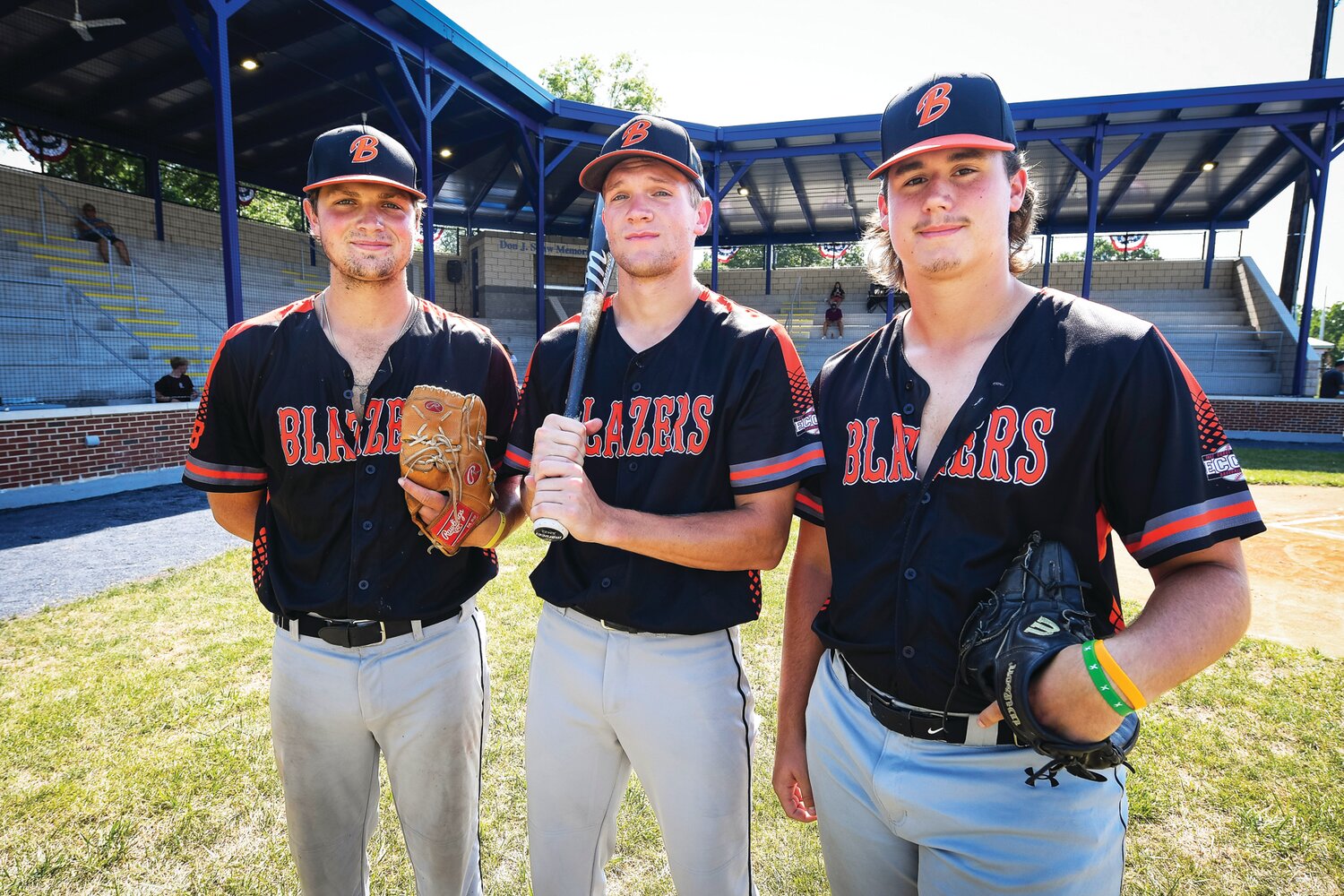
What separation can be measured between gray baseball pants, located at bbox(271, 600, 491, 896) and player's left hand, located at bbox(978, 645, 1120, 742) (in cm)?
166

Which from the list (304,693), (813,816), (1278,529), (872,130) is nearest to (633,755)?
(813,816)

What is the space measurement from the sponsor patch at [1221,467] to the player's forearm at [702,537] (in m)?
0.90

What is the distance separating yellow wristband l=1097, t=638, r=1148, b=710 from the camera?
1.18 meters

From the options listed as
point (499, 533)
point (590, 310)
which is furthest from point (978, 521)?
point (499, 533)

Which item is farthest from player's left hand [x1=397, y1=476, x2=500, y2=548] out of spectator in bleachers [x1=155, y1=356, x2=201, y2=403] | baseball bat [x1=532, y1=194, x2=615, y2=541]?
spectator in bleachers [x1=155, y1=356, x2=201, y2=403]

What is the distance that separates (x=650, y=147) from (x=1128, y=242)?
84.0ft

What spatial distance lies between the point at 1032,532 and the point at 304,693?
205cm

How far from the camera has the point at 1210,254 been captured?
2081 centimetres

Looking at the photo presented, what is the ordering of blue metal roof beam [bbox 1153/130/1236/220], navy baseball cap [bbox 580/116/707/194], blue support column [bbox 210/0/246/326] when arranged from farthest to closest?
blue metal roof beam [bbox 1153/130/1236/220]
blue support column [bbox 210/0/246/326]
navy baseball cap [bbox 580/116/707/194]

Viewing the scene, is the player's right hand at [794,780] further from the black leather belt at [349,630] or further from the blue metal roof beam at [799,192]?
the blue metal roof beam at [799,192]

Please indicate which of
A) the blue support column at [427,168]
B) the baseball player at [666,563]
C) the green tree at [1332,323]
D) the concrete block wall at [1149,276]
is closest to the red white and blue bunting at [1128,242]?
the concrete block wall at [1149,276]

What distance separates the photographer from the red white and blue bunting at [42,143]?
46.7ft

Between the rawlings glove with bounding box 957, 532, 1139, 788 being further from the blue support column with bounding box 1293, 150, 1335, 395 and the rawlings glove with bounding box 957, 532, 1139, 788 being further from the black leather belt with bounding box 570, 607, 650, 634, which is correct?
the blue support column with bounding box 1293, 150, 1335, 395

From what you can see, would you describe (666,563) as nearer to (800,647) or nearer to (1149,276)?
(800,647)
